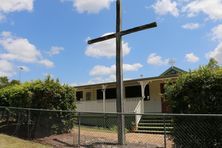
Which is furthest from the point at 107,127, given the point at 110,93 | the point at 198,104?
the point at 198,104

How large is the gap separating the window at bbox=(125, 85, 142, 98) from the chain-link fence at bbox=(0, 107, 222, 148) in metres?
5.79

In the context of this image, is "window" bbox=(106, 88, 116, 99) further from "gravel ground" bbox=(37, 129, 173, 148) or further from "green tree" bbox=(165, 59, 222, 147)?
"green tree" bbox=(165, 59, 222, 147)

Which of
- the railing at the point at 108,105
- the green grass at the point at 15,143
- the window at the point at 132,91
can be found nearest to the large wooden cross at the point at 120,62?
the green grass at the point at 15,143

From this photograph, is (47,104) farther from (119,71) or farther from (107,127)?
(107,127)

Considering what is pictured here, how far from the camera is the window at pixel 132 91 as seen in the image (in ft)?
86.5

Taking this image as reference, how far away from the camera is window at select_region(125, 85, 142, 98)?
2636 cm

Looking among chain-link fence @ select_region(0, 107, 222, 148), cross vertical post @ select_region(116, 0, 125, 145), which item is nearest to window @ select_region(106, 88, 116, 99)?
chain-link fence @ select_region(0, 107, 222, 148)

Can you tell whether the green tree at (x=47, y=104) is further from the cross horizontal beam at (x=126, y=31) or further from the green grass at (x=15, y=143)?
the cross horizontal beam at (x=126, y=31)

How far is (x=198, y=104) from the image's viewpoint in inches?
385

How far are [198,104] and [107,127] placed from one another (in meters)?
10.3

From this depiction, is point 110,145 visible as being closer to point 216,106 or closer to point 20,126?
point 216,106

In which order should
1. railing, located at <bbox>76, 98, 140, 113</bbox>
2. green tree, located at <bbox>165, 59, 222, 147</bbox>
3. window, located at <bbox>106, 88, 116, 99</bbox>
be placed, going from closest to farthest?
green tree, located at <bbox>165, 59, 222, 147</bbox>
railing, located at <bbox>76, 98, 140, 113</bbox>
window, located at <bbox>106, 88, 116, 99</bbox>

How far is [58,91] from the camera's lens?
14.8m

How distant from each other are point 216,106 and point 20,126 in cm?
908
